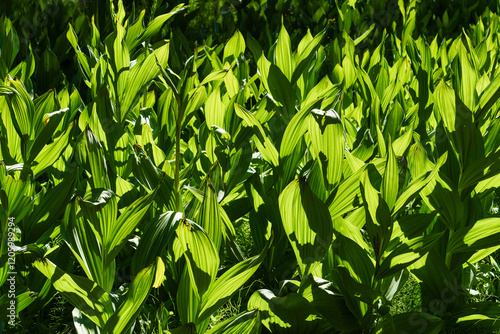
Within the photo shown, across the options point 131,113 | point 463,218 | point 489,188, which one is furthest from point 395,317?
point 131,113

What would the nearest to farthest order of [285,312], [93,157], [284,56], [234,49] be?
1. [285,312]
2. [93,157]
3. [284,56]
4. [234,49]

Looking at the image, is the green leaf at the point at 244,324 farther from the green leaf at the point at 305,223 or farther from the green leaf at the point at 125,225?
the green leaf at the point at 125,225

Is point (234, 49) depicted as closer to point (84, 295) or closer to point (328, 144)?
point (328, 144)

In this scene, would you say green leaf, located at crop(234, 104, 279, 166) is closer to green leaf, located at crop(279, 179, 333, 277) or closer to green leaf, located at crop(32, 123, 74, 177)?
green leaf, located at crop(279, 179, 333, 277)

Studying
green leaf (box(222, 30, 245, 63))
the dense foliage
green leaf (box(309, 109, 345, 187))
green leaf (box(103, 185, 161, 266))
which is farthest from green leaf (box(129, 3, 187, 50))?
green leaf (box(103, 185, 161, 266))

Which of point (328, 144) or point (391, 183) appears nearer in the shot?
point (391, 183)

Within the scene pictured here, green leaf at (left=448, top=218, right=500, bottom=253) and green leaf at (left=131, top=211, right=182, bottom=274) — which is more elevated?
green leaf at (left=131, top=211, right=182, bottom=274)

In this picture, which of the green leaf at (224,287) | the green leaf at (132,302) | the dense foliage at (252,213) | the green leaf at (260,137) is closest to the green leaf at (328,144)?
the dense foliage at (252,213)

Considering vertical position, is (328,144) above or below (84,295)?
above

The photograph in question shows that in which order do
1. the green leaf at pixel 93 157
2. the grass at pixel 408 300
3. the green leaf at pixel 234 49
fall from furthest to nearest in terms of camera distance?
the green leaf at pixel 234 49 < the grass at pixel 408 300 < the green leaf at pixel 93 157

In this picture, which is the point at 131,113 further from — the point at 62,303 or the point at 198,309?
the point at 198,309

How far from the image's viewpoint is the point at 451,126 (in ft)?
4.92

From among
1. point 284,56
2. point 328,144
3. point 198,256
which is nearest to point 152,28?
point 284,56

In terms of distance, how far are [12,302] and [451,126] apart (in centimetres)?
122
